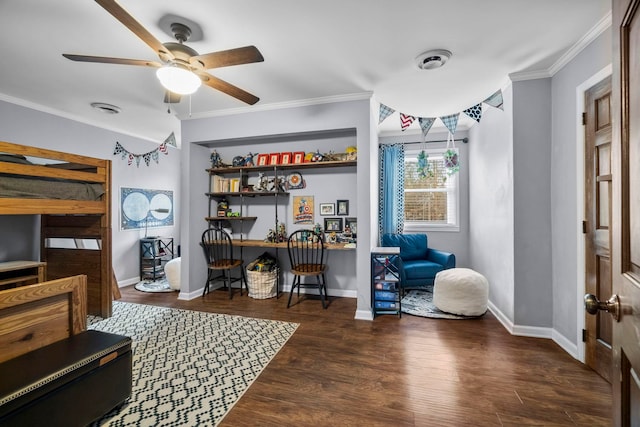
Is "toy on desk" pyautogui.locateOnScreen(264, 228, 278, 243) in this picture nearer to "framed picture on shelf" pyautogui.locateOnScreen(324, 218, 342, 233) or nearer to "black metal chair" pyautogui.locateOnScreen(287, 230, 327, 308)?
"black metal chair" pyautogui.locateOnScreen(287, 230, 327, 308)

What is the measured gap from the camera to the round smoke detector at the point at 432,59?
91.3 inches

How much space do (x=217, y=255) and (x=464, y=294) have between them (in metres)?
3.17

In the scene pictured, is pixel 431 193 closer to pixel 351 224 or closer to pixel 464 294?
pixel 351 224

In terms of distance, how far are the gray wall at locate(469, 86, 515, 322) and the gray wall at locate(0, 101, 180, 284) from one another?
497 cm

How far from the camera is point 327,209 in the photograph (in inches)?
153

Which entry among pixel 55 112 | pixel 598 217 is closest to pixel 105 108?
pixel 55 112

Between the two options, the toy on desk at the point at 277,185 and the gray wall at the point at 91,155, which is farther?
the toy on desk at the point at 277,185

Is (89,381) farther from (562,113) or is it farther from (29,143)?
(562,113)

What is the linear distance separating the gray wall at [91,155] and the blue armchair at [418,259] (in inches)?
162

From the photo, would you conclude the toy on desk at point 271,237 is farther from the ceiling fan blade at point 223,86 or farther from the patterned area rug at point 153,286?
the ceiling fan blade at point 223,86

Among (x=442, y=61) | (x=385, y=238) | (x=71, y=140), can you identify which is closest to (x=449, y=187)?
(x=385, y=238)

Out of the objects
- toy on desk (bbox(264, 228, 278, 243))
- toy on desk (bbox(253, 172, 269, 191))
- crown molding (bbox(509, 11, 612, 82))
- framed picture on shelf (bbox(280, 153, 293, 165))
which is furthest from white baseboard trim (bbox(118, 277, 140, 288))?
crown molding (bbox(509, 11, 612, 82))

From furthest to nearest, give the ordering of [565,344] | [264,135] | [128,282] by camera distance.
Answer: [128,282] → [264,135] → [565,344]

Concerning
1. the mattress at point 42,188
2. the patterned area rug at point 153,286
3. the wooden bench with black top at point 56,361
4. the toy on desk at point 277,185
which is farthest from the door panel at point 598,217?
the patterned area rug at point 153,286
